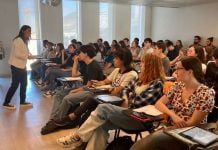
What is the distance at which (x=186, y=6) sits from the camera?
884cm

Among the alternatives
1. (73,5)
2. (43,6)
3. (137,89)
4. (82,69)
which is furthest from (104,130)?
(73,5)

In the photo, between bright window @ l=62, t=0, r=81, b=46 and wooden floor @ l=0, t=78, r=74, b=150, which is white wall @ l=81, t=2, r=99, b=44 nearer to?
bright window @ l=62, t=0, r=81, b=46

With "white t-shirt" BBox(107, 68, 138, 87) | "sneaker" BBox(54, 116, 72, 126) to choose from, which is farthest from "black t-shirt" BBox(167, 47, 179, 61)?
"sneaker" BBox(54, 116, 72, 126)

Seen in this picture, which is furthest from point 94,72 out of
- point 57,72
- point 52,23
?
point 52,23

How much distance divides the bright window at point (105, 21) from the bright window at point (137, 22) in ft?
3.23

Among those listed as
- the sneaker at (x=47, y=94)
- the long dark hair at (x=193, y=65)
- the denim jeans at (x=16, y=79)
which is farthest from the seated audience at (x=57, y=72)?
the long dark hair at (x=193, y=65)

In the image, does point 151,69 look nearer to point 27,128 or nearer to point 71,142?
point 71,142

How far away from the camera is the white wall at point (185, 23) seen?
8.00 m

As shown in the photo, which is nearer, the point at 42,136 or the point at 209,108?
the point at 209,108

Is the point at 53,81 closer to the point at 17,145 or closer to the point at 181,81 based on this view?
the point at 17,145

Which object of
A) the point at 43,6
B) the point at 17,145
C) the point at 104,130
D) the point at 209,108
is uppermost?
the point at 43,6

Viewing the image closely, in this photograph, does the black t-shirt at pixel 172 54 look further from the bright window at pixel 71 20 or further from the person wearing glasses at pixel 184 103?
the person wearing glasses at pixel 184 103

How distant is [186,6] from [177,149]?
26.9 ft

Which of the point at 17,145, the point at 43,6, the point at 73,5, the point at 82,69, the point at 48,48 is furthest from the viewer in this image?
the point at 73,5
